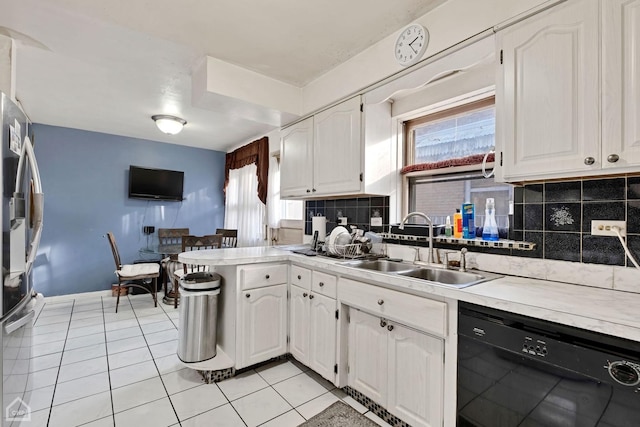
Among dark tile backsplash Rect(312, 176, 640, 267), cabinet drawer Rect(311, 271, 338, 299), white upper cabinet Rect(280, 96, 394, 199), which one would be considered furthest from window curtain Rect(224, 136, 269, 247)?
dark tile backsplash Rect(312, 176, 640, 267)

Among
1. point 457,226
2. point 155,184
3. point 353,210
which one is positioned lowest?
point 457,226

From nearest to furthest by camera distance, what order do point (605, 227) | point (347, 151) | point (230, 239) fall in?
1. point (605, 227)
2. point (347, 151)
3. point (230, 239)

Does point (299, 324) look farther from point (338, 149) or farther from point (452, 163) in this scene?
point (452, 163)

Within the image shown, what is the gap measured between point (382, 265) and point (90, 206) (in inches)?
176

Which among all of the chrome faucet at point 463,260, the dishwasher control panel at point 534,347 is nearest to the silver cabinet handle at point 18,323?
the dishwasher control panel at point 534,347

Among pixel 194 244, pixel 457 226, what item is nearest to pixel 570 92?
pixel 457 226

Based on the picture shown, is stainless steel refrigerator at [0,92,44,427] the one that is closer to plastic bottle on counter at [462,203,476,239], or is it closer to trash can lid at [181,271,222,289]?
trash can lid at [181,271,222,289]

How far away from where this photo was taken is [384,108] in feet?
7.80

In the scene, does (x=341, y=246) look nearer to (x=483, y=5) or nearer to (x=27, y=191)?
(x=483, y=5)

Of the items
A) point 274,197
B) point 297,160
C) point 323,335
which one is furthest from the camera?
point 274,197

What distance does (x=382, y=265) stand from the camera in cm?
210

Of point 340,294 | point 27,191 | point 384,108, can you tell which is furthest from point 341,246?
point 27,191

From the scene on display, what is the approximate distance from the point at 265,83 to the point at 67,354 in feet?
9.46

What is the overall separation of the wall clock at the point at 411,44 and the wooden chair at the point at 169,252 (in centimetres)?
335
